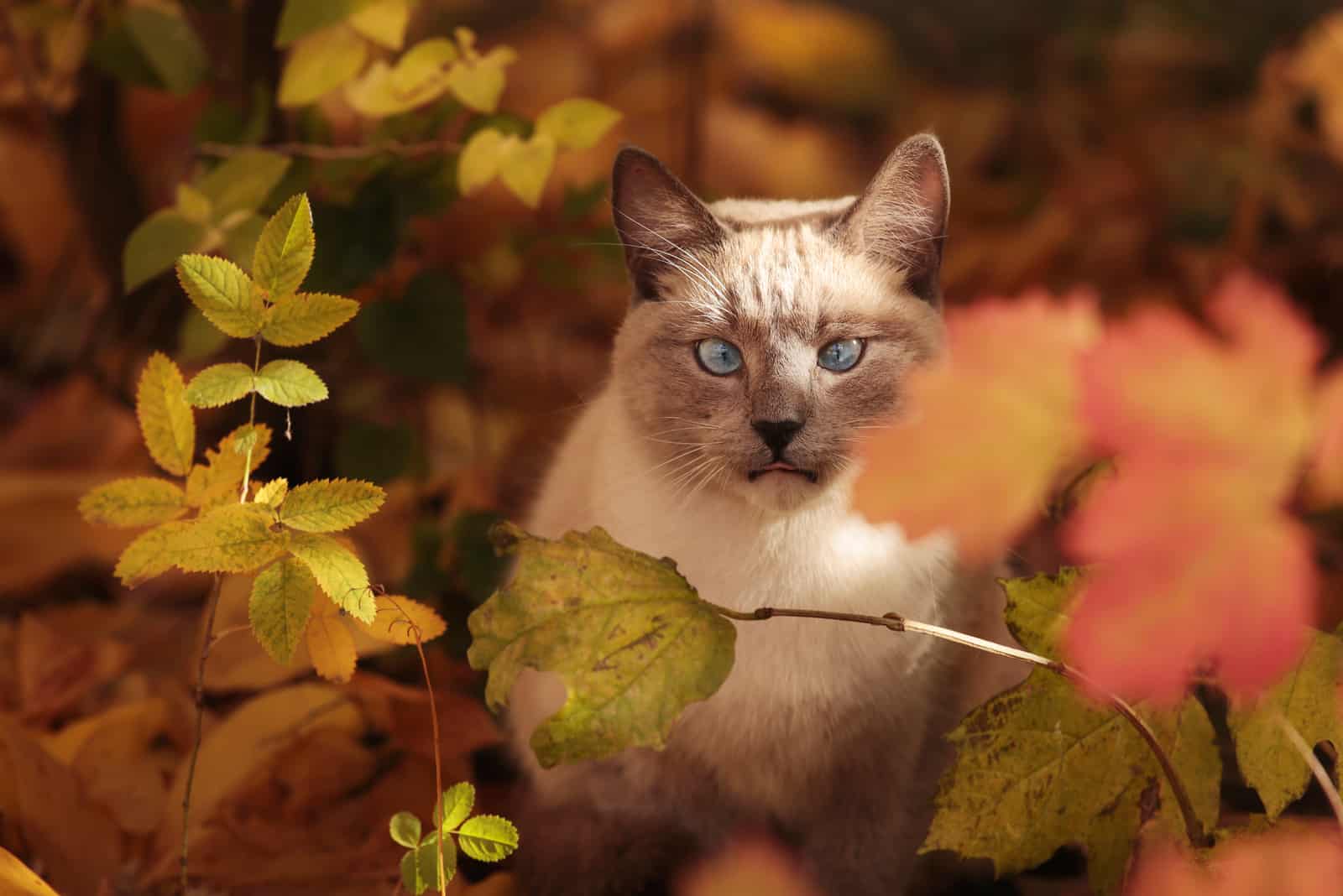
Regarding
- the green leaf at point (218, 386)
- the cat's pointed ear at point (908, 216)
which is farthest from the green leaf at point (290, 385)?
the cat's pointed ear at point (908, 216)

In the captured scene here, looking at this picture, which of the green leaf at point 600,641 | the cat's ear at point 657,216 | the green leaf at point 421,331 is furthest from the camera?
the green leaf at point 421,331

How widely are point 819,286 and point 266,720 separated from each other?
0.74 meters

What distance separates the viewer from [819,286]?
1170 mm

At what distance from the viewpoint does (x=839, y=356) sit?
1163mm

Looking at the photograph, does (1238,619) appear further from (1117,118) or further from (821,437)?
(1117,118)

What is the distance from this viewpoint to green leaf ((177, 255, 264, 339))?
895 millimetres

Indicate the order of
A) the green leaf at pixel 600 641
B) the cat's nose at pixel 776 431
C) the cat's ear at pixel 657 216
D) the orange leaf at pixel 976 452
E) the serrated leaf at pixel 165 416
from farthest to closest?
1. the cat's ear at pixel 657 216
2. the cat's nose at pixel 776 431
3. the serrated leaf at pixel 165 416
4. the green leaf at pixel 600 641
5. the orange leaf at pixel 976 452

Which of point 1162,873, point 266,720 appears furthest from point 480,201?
point 1162,873

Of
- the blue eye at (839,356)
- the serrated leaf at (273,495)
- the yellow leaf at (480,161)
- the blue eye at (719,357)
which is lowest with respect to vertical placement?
the serrated leaf at (273,495)

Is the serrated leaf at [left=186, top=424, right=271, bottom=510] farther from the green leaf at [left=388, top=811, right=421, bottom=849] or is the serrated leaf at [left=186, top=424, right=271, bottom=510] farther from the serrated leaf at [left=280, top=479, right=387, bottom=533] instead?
the green leaf at [left=388, top=811, right=421, bottom=849]

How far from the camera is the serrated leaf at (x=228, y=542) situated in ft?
2.90

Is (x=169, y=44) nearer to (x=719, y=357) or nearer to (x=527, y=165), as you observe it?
(x=527, y=165)

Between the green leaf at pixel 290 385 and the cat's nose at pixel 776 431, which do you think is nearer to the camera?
the green leaf at pixel 290 385

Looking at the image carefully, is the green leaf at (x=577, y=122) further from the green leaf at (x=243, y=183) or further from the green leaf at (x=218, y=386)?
the green leaf at (x=218, y=386)
